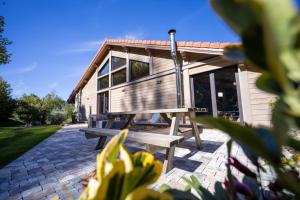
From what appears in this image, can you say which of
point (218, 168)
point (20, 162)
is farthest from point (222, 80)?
point (20, 162)

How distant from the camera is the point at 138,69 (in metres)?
9.57

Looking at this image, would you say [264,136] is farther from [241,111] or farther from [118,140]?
[241,111]

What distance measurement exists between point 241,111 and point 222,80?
1843 millimetres

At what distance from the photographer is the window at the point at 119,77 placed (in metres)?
10.7

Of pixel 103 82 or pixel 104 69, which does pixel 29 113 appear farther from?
pixel 104 69

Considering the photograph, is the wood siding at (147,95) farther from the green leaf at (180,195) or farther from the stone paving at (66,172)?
the green leaf at (180,195)

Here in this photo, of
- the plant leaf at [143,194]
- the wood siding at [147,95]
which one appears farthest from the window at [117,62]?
the plant leaf at [143,194]

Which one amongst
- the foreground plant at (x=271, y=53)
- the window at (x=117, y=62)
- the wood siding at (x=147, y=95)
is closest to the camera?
the foreground plant at (x=271, y=53)

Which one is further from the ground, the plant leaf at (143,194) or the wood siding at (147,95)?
the wood siding at (147,95)

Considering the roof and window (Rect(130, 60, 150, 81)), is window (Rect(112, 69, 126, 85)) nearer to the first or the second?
window (Rect(130, 60, 150, 81))

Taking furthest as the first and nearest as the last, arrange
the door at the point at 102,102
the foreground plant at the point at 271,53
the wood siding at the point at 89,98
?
1. the wood siding at the point at 89,98
2. the door at the point at 102,102
3. the foreground plant at the point at 271,53

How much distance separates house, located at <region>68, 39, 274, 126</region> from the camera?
17.2ft

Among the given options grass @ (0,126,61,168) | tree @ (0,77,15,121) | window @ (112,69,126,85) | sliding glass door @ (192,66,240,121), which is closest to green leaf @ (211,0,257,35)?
grass @ (0,126,61,168)

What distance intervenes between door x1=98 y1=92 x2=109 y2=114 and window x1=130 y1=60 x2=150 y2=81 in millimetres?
4004
